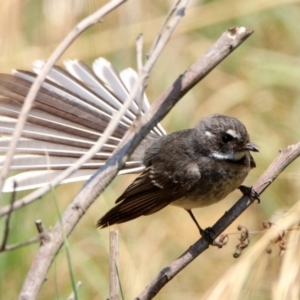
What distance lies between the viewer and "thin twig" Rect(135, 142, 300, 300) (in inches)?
84.2

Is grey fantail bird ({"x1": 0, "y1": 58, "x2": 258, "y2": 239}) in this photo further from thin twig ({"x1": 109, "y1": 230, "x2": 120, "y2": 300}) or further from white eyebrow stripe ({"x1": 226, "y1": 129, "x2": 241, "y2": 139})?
thin twig ({"x1": 109, "y1": 230, "x2": 120, "y2": 300})

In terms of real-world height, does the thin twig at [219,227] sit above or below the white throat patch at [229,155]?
below

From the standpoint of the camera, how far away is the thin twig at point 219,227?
7.02 ft

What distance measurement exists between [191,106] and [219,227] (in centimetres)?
266

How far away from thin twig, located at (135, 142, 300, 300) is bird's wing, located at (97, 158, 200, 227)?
0.57 m

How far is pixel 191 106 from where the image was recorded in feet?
16.6

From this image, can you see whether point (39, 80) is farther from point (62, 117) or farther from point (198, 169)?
point (198, 169)

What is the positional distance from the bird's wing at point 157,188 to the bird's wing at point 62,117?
0.16 m

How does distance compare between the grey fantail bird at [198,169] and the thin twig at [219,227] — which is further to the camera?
the grey fantail bird at [198,169]

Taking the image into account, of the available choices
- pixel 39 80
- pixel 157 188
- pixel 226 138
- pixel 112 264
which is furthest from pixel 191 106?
pixel 39 80

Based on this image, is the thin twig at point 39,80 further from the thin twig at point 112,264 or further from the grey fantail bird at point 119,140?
the grey fantail bird at point 119,140

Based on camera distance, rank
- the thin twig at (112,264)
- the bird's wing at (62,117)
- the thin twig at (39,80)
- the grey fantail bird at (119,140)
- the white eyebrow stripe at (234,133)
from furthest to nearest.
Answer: the white eyebrow stripe at (234,133), the grey fantail bird at (119,140), the bird's wing at (62,117), the thin twig at (112,264), the thin twig at (39,80)

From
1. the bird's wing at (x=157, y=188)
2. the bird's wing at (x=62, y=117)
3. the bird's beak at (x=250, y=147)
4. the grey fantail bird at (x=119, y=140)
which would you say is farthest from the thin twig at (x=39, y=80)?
the bird's beak at (x=250, y=147)

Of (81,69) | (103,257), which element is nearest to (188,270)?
(103,257)
